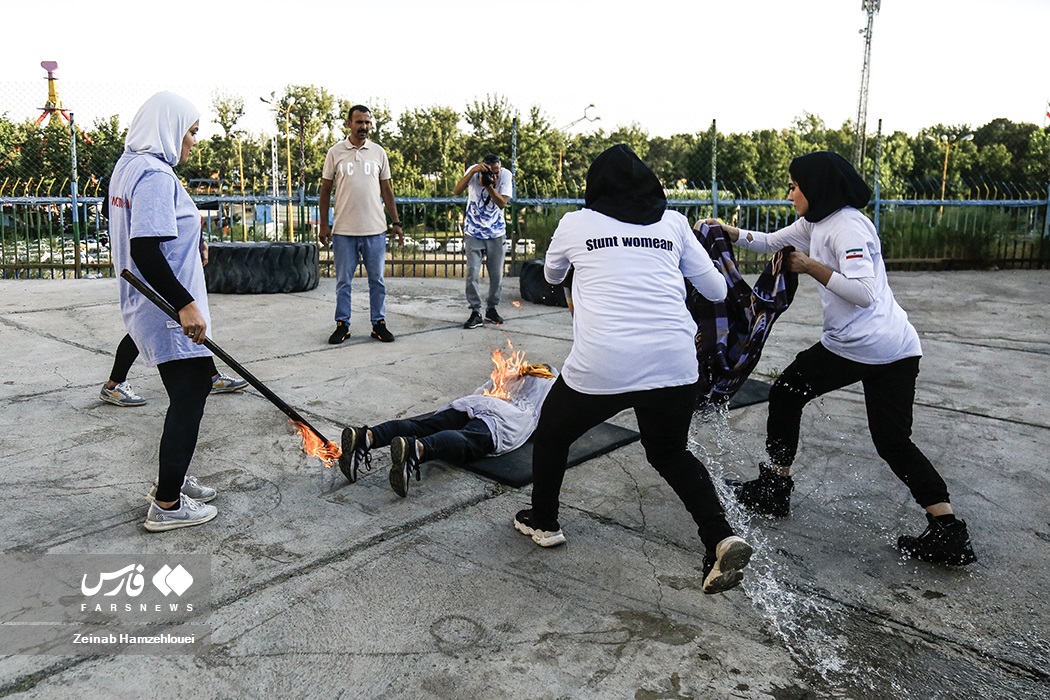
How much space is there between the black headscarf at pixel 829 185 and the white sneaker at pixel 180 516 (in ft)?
8.77

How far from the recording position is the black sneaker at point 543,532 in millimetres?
3146

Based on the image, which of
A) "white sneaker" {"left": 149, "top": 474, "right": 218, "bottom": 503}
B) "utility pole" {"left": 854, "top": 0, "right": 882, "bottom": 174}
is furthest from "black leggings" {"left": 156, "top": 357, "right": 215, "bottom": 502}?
"utility pole" {"left": 854, "top": 0, "right": 882, "bottom": 174}

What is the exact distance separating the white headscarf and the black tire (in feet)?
21.1

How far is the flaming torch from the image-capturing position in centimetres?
307

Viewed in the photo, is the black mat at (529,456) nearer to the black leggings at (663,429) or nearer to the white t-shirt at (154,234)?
the black leggings at (663,429)

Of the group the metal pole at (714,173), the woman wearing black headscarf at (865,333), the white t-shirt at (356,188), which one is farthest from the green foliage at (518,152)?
the woman wearing black headscarf at (865,333)

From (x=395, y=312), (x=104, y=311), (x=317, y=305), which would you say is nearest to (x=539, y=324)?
(x=395, y=312)

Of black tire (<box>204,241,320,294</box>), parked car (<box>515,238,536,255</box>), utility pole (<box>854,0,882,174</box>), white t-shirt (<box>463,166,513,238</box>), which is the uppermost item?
utility pole (<box>854,0,882,174</box>)

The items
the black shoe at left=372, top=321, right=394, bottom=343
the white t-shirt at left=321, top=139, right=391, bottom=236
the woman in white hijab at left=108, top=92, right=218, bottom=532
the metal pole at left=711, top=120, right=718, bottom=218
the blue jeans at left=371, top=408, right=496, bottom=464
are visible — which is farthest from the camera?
the metal pole at left=711, top=120, right=718, bottom=218

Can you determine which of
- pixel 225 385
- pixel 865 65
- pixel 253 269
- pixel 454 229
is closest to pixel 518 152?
pixel 454 229

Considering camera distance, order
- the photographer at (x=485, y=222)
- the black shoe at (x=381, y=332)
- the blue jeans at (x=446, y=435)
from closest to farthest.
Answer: the blue jeans at (x=446, y=435) < the black shoe at (x=381, y=332) < the photographer at (x=485, y=222)

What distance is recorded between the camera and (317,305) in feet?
29.0

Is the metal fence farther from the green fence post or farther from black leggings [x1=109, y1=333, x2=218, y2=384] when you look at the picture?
black leggings [x1=109, y1=333, x2=218, y2=384]

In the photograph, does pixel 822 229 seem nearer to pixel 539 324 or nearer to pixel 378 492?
pixel 378 492
